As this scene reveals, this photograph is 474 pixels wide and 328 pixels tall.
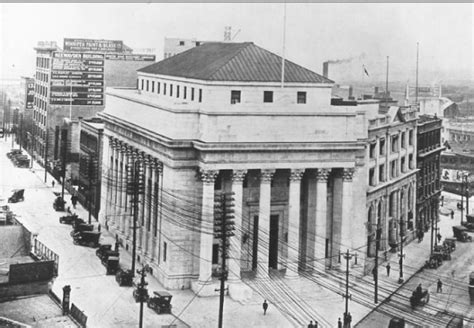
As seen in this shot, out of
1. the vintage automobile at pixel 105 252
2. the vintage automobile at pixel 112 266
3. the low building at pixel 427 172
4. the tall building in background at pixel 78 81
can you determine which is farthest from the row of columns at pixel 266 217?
the tall building in background at pixel 78 81

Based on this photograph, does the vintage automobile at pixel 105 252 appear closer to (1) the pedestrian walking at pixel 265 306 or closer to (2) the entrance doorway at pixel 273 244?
(2) the entrance doorway at pixel 273 244

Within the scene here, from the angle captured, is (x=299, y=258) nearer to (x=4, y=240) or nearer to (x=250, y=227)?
(x=250, y=227)

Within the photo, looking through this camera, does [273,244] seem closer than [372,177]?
Yes

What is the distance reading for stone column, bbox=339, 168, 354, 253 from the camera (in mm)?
58906

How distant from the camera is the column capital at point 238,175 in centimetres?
5444

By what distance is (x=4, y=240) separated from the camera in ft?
150

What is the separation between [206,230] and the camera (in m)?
54.3

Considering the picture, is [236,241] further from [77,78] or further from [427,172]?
[77,78]

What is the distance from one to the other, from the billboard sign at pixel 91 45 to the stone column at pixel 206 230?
72.7m

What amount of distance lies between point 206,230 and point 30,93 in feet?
324

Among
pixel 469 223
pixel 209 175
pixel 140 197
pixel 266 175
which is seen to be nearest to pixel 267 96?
pixel 266 175

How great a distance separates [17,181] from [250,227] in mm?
53553

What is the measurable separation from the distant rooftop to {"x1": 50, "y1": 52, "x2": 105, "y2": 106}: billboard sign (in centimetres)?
4991

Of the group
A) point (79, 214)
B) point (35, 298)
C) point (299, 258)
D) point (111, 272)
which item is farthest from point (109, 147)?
point (35, 298)
